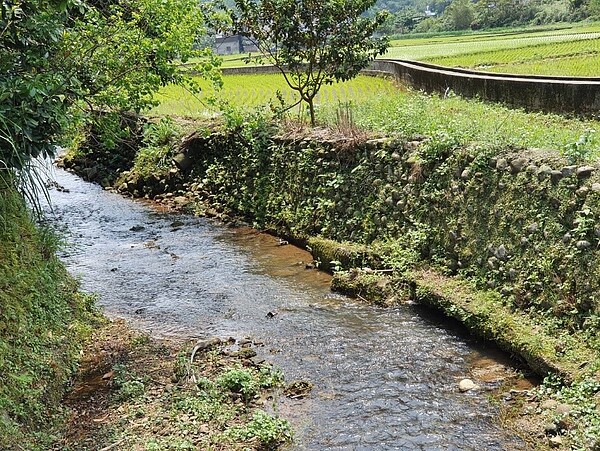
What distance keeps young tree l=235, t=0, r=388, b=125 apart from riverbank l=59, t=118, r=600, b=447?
1.68m

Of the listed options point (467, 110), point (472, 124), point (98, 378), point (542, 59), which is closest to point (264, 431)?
point (98, 378)

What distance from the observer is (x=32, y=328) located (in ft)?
20.4

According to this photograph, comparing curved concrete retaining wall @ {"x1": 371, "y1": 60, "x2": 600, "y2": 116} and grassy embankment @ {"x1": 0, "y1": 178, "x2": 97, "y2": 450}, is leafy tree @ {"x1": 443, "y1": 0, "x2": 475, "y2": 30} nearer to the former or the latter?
curved concrete retaining wall @ {"x1": 371, "y1": 60, "x2": 600, "y2": 116}

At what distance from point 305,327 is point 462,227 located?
8.43ft

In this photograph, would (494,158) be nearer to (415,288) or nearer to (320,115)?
(415,288)

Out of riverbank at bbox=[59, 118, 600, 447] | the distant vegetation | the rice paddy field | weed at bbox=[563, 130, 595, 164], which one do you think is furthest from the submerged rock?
the distant vegetation

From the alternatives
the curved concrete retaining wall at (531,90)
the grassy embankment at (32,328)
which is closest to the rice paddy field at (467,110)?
the curved concrete retaining wall at (531,90)

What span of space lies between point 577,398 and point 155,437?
3870 millimetres

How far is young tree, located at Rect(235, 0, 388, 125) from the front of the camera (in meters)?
13.1

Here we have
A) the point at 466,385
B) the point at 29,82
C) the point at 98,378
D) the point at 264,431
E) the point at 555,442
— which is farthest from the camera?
the point at 98,378

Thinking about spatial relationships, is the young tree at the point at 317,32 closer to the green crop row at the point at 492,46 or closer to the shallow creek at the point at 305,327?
the shallow creek at the point at 305,327

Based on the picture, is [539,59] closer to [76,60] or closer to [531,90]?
[531,90]

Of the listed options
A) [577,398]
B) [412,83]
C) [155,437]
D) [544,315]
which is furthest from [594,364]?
[412,83]

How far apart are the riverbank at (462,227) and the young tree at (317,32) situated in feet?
5.51
